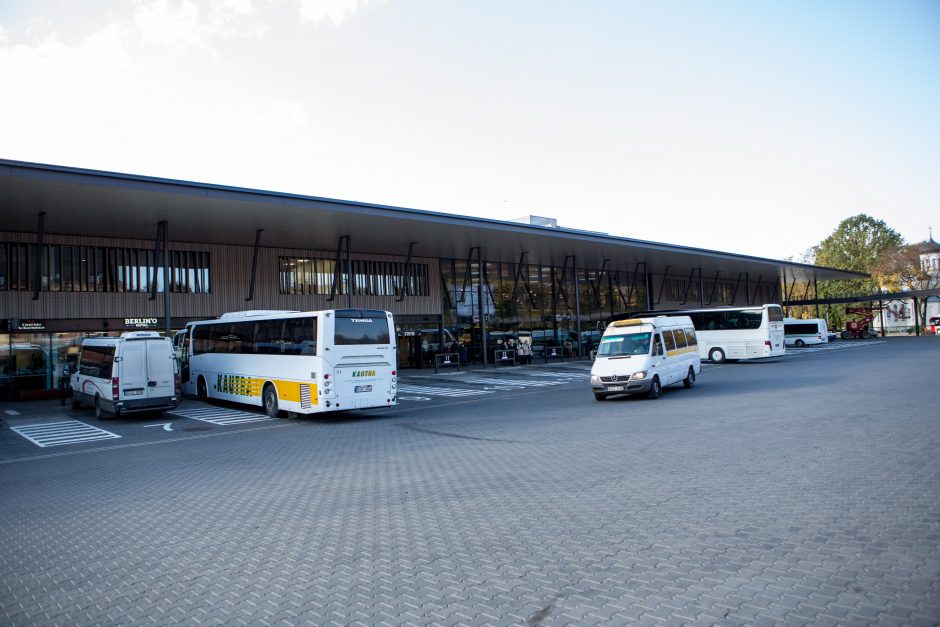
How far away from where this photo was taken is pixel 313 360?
1535cm

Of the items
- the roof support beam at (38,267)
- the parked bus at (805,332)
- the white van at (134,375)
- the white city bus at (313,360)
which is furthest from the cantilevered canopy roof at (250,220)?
the parked bus at (805,332)

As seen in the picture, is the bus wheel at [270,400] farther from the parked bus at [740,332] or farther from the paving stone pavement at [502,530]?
the parked bus at [740,332]

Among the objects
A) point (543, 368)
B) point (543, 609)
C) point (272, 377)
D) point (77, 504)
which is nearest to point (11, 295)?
point (272, 377)

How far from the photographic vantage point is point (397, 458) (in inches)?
404

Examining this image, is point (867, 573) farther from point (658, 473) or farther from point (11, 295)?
point (11, 295)

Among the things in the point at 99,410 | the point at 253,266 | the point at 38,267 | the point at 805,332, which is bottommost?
the point at 99,410

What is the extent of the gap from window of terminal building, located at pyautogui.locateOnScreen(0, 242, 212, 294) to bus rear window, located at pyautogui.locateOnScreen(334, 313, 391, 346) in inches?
526

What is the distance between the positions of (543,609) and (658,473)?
4226mm

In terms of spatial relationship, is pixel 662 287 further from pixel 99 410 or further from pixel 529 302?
pixel 99 410

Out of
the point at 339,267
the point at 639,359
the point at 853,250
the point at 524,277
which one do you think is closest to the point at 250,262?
the point at 339,267

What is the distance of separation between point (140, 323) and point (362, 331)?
50.8 feet

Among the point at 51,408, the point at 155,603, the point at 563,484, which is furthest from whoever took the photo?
the point at 51,408

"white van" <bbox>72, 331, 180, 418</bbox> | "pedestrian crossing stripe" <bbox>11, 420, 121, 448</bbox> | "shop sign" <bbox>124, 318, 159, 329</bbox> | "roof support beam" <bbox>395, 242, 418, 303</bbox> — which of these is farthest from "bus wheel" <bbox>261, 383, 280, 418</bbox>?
"roof support beam" <bbox>395, 242, 418, 303</bbox>

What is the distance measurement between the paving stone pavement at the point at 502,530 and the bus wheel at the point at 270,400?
5.38 m
